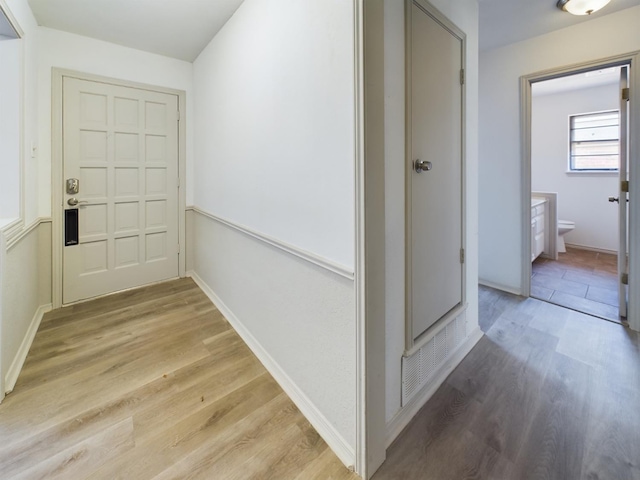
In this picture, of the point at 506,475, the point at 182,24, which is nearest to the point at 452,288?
the point at 506,475

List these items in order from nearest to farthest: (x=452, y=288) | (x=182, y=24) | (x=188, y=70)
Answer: (x=452, y=288)
(x=182, y=24)
(x=188, y=70)

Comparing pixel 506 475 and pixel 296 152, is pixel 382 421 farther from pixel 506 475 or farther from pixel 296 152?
pixel 296 152

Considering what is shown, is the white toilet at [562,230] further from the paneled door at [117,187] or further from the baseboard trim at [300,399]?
the paneled door at [117,187]

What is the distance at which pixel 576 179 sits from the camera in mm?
4379

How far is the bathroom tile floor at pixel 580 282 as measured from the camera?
8.35 ft

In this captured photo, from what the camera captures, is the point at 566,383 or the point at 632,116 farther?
the point at 632,116

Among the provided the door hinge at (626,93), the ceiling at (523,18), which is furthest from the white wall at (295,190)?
the door hinge at (626,93)

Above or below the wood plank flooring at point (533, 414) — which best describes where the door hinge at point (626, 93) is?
above

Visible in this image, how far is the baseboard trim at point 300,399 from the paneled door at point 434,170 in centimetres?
57

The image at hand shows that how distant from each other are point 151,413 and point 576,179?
19.0ft

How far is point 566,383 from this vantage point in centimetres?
161

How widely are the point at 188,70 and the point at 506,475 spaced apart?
13.2ft

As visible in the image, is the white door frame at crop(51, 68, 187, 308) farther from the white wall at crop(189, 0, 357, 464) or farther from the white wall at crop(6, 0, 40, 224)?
the white wall at crop(189, 0, 357, 464)

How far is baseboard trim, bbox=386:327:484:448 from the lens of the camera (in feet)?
4.30
